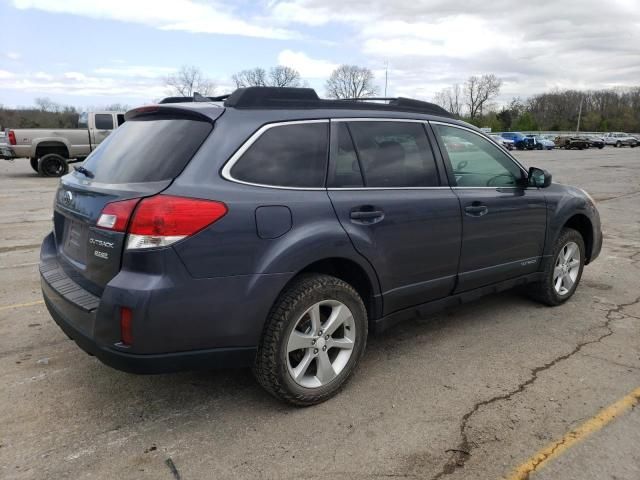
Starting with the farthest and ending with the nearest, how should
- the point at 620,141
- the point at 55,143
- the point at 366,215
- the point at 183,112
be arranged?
the point at 620,141
the point at 55,143
the point at 366,215
the point at 183,112

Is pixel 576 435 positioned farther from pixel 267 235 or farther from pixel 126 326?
pixel 126 326

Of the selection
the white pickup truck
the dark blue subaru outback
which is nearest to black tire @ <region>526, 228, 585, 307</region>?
the dark blue subaru outback

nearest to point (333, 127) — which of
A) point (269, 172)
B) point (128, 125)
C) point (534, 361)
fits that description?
point (269, 172)

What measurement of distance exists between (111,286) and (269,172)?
101 cm

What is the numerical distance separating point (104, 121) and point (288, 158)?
16.8m

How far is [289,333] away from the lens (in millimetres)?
2887

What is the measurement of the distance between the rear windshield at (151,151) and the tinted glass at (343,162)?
2.56 feet

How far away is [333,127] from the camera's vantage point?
10.6 ft

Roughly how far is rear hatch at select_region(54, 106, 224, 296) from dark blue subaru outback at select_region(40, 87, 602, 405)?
0.04ft

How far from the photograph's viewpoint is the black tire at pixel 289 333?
2.84m

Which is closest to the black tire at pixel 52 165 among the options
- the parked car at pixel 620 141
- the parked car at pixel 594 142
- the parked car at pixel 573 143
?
the parked car at pixel 573 143

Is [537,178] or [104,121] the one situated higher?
[104,121]

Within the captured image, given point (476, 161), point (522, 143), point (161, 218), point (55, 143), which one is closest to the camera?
point (161, 218)

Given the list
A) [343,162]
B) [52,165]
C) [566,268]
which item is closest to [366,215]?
[343,162]
